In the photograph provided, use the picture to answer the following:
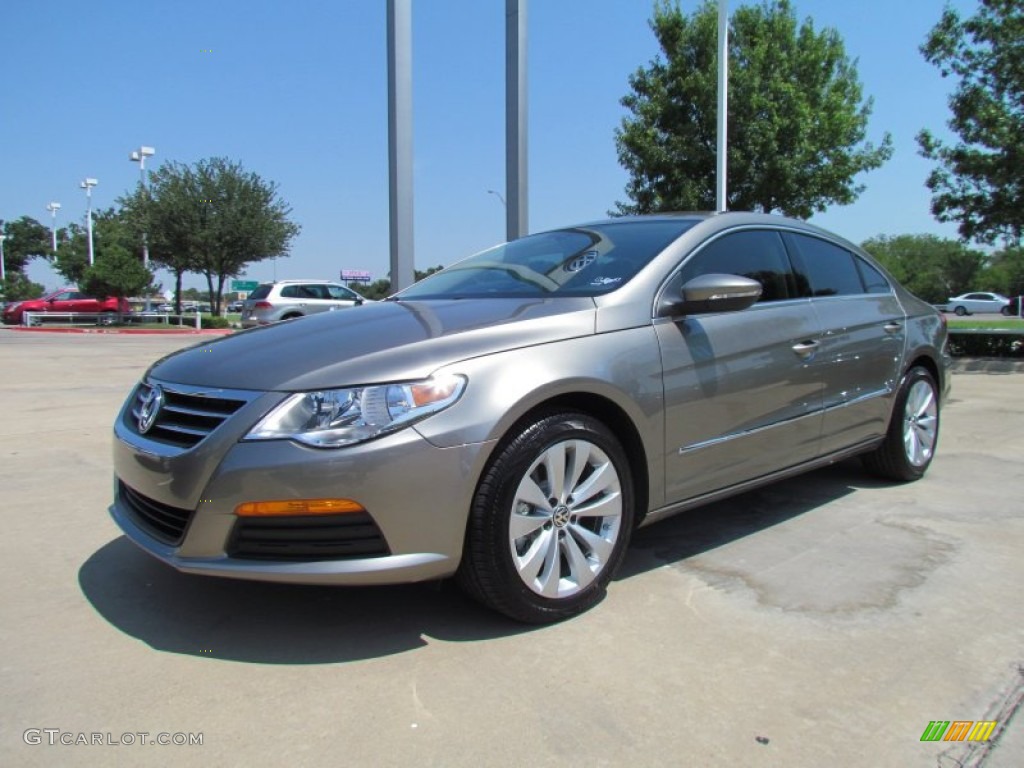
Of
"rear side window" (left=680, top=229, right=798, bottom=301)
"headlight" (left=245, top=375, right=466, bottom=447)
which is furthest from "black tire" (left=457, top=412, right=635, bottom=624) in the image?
"rear side window" (left=680, top=229, right=798, bottom=301)

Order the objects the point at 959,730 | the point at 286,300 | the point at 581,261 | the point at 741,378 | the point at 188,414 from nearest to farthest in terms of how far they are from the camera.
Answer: the point at 959,730 < the point at 188,414 < the point at 741,378 < the point at 581,261 < the point at 286,300

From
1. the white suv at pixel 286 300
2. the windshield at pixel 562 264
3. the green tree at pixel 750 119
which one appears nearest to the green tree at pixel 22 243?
the white suv at pixel 286 300

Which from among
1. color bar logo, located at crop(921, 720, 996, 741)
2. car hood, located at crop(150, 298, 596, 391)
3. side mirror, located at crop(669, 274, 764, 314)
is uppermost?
side mirror, located at crop(669, 274, 764, 314)

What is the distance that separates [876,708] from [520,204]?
25.2 ft

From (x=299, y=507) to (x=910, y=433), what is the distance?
3.88 metres

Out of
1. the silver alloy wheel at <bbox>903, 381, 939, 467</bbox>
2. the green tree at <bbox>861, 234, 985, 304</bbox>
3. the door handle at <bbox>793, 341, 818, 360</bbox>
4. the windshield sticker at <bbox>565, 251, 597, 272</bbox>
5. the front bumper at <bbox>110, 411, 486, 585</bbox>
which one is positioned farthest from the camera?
the green tree at <bbox>861, 234, 985, 304</bbox>

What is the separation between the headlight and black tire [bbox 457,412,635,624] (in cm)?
33

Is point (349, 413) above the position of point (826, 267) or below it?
below

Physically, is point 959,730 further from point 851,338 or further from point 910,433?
point 910,433

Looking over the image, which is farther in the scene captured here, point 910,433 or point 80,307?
point 80,307

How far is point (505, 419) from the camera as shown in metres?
2.50

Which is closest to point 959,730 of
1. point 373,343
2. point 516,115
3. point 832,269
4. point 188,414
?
point 373,343

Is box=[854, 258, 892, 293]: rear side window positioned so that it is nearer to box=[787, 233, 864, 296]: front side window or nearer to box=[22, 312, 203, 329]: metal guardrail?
box=[787, 233, 864, 296]: front side window

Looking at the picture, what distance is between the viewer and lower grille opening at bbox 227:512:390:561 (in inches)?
92.7
